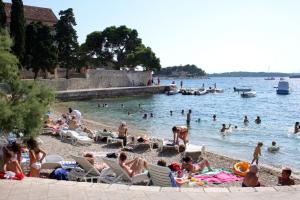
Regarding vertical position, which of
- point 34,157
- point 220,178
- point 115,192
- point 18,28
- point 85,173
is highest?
point 18,28

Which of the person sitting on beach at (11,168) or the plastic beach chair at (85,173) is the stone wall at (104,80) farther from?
the person sitting on beach at (11,168)

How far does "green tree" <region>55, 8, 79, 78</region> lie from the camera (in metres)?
57.7

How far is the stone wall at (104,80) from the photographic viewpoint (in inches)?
2245

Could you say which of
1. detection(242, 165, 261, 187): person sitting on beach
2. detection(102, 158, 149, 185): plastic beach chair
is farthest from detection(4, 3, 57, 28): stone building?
detection(242, 165, 261, 187): person sitting on beach

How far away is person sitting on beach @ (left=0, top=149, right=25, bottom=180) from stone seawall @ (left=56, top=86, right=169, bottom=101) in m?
37.5

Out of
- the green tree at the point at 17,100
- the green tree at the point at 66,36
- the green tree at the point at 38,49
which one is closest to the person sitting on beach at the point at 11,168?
the green tree at the point at 17,100

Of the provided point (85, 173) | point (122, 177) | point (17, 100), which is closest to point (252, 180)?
point (122, 177)

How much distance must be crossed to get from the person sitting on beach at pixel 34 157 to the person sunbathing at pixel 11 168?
980 mm

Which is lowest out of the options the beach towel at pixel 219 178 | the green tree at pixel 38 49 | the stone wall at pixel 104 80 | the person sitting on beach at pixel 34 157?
the beach towel at pixel 219 178

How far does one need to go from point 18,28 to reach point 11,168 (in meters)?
40.2

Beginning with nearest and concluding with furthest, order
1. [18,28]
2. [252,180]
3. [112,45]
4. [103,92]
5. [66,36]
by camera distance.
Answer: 1. [252,180]
2. [18,28]
3. [66,36]
4. [103,92]
5. [112,45]

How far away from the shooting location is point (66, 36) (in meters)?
57.8

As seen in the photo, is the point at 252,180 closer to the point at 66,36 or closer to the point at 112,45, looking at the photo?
the point at 66,36

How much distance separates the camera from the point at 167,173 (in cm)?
958
